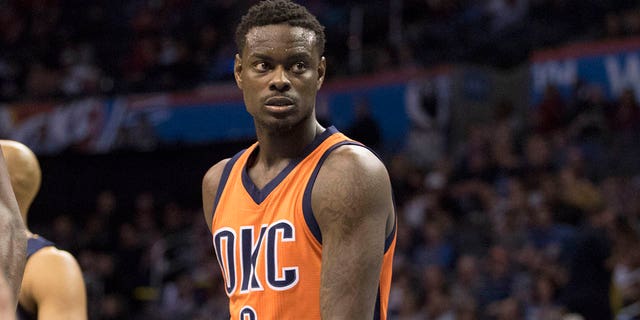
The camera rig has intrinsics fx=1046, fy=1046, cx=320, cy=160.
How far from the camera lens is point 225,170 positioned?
3.59m

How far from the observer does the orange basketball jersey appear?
311cm

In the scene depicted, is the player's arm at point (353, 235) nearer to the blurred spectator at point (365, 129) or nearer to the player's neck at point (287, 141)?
the player's neck at point (287, 141)

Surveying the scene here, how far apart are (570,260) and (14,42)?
39.5 ft

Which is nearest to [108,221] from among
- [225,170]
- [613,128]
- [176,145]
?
[176,145]

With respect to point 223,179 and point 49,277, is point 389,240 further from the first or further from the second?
point 49,277

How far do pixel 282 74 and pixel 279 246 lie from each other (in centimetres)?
52

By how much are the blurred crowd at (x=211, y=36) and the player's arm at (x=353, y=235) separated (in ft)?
29.0

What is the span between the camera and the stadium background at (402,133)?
8.95m

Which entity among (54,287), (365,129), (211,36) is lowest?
(365,129)

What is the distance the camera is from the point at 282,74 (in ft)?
10.4

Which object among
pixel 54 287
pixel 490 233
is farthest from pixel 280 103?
pixel 490 233

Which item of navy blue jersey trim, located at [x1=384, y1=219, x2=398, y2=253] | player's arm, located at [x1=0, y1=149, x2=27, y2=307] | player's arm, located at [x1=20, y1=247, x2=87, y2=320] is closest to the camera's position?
player's arm, located at [x1=0, y1=149, x2=27, y2=307]

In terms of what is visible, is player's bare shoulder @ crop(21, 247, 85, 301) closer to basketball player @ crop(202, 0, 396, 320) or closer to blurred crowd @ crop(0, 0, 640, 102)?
basketball player @ crop(202, 0, 396, 320)

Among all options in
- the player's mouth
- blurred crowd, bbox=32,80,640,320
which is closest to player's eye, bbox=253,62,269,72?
the player's mouth
